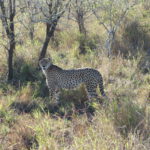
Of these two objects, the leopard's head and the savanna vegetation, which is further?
the leopard's head

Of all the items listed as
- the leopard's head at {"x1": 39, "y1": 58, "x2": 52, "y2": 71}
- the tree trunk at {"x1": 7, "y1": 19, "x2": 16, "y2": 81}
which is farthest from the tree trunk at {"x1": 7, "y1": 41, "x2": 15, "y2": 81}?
the leopard's head at {"x1": 39, "y1": 58, "x2": 52, "y2": 71}

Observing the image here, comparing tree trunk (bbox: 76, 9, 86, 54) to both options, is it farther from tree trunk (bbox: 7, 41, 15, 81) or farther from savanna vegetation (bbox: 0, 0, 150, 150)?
tree trunk (bbox: 7, 41, 15, 81)

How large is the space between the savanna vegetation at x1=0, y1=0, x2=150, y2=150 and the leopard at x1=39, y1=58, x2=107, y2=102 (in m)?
0.18

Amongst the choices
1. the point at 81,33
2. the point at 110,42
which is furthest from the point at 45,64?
the point at 81,33

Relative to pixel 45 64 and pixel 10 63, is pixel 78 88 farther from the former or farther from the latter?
pixel 10 63

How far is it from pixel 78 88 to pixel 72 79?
0.31 meters

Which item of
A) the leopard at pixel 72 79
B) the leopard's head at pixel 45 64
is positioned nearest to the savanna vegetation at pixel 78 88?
the leopard at pixel 72 79

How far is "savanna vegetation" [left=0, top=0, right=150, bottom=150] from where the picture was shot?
3592mm

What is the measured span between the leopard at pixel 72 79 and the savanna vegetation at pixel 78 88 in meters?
0.18

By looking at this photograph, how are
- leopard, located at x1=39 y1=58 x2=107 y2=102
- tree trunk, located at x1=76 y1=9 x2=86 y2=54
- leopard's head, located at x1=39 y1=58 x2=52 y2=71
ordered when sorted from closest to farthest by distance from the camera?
leopard, located at x1=39 y1=58 x2=107 y2=102, leopard's head, located at x1=39 y1=58 x2=52 y2=71, tree trunk, located at x1=76 y1=9 x2=86 y2=54

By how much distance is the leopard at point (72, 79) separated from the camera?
523cm

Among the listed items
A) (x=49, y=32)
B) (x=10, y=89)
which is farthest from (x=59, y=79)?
(x=49, y=32)

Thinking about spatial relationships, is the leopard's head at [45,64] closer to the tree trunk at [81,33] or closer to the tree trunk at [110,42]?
the tree trunk at [110,42]

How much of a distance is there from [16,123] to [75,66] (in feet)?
8.11
